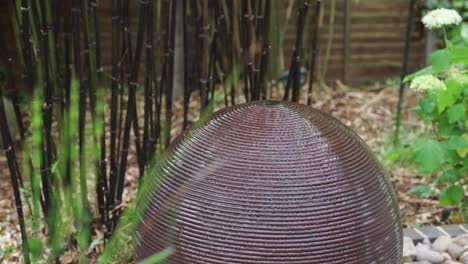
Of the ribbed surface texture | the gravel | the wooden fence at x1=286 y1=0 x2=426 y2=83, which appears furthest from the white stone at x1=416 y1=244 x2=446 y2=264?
the wooden fence at x1=286 y1=0 x2=426 y2=83

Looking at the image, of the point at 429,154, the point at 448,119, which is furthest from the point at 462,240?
the point at 448,119

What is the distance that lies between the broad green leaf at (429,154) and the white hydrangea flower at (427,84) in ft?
0.67

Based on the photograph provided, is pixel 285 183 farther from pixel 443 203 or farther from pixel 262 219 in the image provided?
pixel 443 203

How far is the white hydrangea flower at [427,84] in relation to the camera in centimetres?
230

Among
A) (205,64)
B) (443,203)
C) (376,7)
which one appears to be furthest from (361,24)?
(205,64)

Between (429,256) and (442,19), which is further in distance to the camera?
(442,19)

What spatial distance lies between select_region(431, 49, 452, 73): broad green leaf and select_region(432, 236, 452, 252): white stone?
0.62 metres

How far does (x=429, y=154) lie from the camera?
2.36m

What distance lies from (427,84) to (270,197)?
103cm

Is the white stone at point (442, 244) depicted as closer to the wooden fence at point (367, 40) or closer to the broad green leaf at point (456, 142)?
the broad green leaf at point (456, 142)

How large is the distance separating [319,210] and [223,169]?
0.25 metres

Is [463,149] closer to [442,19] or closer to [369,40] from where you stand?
[442,19]

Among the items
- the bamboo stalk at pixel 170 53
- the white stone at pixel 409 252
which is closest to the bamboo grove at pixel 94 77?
the bamboo stalk at pixel 170 53

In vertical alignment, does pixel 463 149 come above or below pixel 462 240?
above
